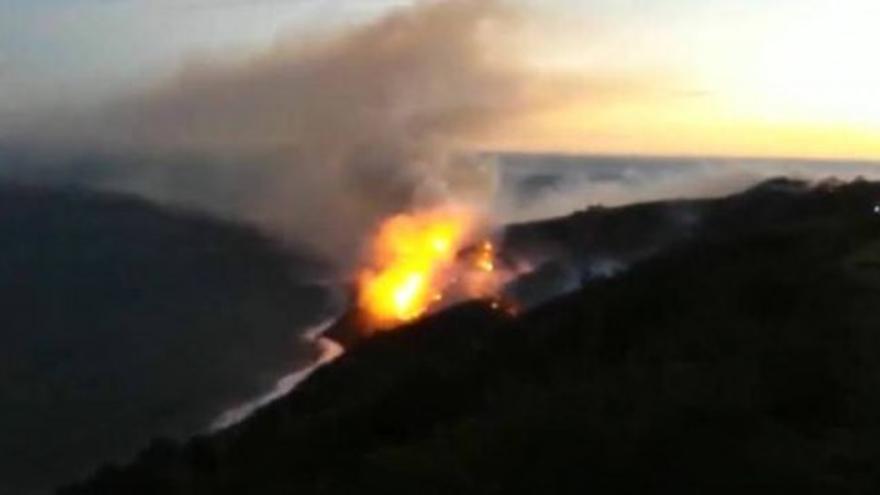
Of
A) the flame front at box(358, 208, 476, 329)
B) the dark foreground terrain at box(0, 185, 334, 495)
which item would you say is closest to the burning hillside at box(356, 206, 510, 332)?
the flame front at box(358, 208, 476, 329)

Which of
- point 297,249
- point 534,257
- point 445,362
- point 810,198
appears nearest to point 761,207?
point 810,198

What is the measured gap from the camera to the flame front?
4149 inches

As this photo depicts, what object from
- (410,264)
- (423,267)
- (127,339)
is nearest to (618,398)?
(127,339)

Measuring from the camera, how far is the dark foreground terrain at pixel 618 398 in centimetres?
3788

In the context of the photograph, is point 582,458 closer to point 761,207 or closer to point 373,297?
point 373,297

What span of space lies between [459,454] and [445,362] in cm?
2117

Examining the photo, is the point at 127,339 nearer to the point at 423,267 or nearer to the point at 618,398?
the point at 423,267

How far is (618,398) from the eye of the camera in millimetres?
43406

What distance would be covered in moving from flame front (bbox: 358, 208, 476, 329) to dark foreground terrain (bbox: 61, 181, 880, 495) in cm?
1971

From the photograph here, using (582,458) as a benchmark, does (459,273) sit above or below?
above

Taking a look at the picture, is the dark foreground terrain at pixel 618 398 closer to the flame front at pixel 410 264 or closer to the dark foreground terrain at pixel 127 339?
the dark foreground terrain at pixel 127 339

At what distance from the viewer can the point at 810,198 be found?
115812mm

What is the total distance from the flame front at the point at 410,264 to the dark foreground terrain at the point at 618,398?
19711 millimetres

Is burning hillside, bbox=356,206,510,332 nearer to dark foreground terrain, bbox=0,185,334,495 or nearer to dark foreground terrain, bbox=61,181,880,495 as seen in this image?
dark foreground terrain, bbox=0,185,334,495
